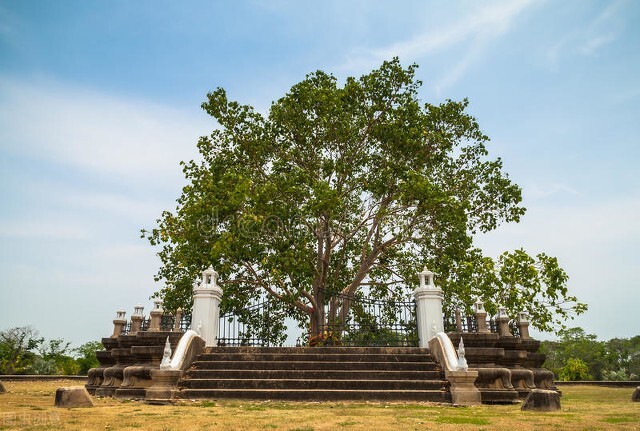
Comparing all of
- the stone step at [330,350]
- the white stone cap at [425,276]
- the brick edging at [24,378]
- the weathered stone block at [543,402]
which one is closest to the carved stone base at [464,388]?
the weathered stone block at [543,402]

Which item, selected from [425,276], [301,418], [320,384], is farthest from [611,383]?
[301,418]

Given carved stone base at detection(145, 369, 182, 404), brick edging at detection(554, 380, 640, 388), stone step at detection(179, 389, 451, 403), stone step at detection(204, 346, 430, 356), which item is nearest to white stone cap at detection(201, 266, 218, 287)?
stone step at detection(204, 346, 430, 356)

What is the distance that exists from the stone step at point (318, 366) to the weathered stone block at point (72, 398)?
10.7ft

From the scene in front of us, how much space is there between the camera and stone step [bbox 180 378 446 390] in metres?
10.5

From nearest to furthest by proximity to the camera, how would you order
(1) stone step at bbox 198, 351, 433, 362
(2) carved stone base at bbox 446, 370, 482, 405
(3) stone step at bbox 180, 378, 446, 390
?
(2) carved stone base at bbox 446, 370, 482, 405 → (3) stone step at bbox 180, 378, 446, 390 → (1) stone step at bbox 198, 351, 433, 362

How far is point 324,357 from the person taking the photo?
11875 millimetres

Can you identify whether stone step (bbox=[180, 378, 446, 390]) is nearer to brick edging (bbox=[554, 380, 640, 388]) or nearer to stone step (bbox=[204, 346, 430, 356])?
stone step (bbox=[204, 346, 430, 356])

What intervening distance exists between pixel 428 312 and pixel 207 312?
20.6 ft

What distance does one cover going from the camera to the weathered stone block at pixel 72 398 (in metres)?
8.26

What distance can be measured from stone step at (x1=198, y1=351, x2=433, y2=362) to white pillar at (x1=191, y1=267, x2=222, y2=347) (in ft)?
3.91

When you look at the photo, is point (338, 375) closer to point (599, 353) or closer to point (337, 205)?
point (337, 205)

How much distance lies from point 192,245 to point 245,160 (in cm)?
470

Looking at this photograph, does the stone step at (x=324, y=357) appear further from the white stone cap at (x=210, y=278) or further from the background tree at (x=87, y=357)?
the background tree at (x=87, y=357)

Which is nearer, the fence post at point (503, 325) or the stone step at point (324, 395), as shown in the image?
the stone step at point (324, 395)
